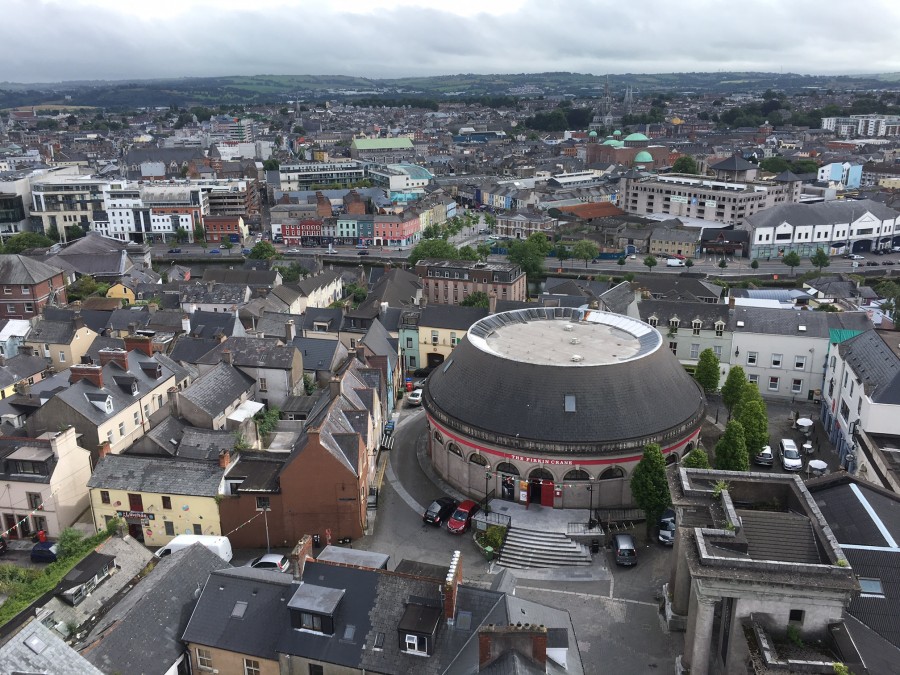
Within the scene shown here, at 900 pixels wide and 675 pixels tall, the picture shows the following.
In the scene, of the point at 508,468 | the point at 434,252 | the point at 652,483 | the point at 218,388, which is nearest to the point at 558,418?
the point at 508,468

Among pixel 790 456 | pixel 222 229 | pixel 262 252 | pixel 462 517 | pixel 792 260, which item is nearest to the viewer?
pixel 462 517

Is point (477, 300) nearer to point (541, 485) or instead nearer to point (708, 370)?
point (708, 370)

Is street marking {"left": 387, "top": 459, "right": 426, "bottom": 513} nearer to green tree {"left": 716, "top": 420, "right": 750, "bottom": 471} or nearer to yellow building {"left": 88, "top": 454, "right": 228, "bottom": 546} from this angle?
yellow building {"left": 88, "top": 454, "right": 228, "bottom": 546}

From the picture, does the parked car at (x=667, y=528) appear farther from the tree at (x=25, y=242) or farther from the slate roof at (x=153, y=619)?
the tree at (x=25, y=242)

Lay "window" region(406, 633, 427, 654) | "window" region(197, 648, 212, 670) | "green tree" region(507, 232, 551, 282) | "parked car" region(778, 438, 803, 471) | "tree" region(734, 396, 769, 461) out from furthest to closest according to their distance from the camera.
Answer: "green tree" region(507, 232, 551, 282)
"parked car" region(778, 438, 803, 471)
"tree" region(734, 396, 769, 461)
"window" region(197, 648, 212, 670)
"window" region(406, 633, 427, 654)

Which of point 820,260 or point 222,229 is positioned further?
point 222,229

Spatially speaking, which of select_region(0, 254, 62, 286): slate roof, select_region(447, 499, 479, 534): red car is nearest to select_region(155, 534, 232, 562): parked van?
select_region(447, 499, 479, 534): red car
